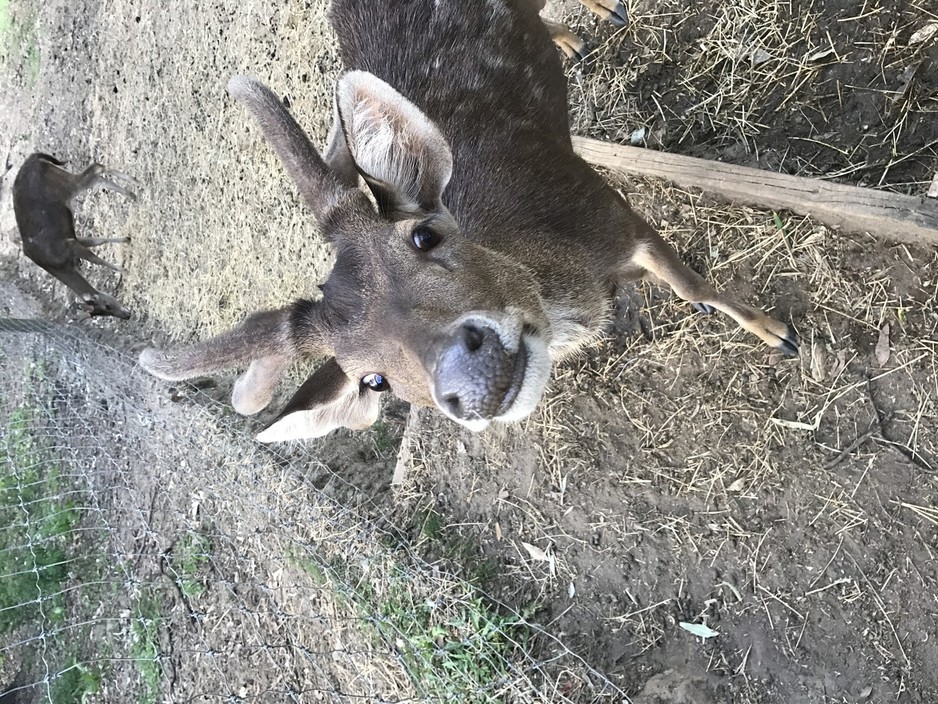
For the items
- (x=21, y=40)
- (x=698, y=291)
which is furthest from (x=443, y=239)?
(x=21, y=40)

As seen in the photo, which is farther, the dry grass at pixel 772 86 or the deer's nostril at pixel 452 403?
the dry grass at pixel 772 86

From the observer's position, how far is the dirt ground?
11.6 ft

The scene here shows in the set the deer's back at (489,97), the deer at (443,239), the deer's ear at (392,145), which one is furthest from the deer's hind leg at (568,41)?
the deer's ear at (392,145)

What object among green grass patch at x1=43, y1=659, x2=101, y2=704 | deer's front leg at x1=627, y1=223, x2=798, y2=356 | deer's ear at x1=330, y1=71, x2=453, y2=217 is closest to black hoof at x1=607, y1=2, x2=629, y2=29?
deer's front leg at x1=627, y1=223, x2=798, y2=356

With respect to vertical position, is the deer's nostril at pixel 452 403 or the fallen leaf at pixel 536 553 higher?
the deer's nostril at pixel 452 403

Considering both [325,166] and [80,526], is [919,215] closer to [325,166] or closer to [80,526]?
[325,166]

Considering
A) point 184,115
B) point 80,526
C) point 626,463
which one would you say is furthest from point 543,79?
point 80,526

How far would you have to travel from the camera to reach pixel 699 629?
3.92 metres

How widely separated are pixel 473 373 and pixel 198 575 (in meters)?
4.91

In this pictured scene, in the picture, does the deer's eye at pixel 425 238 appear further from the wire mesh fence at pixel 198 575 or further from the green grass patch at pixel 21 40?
the green grass patch at pixel 21 40

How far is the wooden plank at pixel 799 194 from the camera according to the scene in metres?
3.38

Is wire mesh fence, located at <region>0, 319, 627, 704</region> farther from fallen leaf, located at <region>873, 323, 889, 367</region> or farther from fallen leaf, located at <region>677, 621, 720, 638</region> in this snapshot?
fallen leaf, located at <region>873, 323, 889, 367</region>

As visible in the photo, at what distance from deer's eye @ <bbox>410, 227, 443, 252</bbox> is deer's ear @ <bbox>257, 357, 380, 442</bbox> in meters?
0.76

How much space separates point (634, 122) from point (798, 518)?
2.60 m
